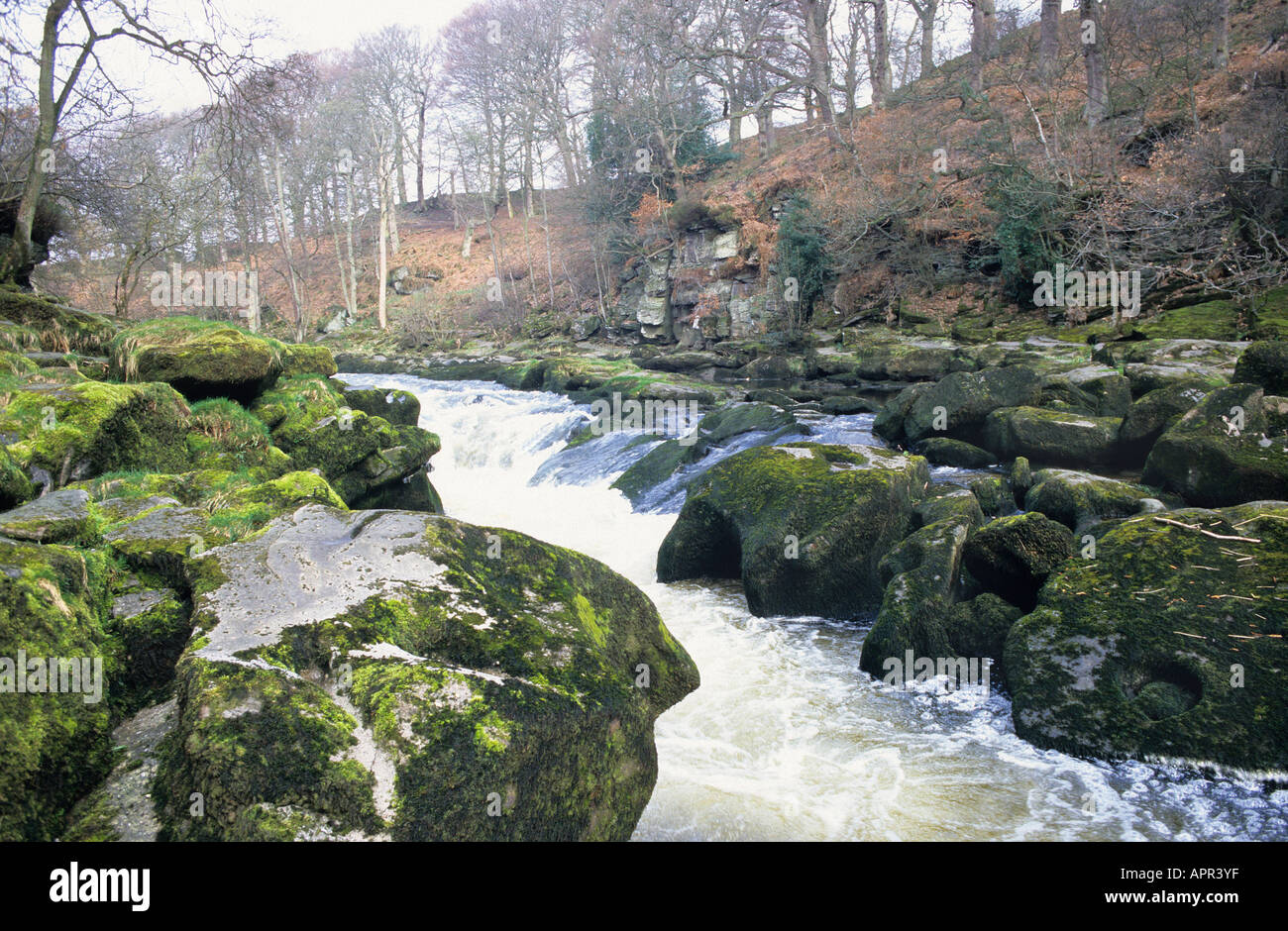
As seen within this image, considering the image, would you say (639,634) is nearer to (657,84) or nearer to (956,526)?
(956,526)

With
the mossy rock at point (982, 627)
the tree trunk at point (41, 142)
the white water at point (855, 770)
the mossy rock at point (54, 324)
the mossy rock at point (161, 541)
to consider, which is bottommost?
the white water at point (855, 770)

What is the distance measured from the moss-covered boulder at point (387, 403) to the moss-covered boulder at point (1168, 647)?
9.71 meters

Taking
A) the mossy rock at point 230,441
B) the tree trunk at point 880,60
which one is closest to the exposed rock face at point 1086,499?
the mossy rock at point 230,441

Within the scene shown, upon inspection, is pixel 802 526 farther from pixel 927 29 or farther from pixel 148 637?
pixel 927 29

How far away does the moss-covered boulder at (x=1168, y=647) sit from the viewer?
412cm

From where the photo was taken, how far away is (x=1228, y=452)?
679cm

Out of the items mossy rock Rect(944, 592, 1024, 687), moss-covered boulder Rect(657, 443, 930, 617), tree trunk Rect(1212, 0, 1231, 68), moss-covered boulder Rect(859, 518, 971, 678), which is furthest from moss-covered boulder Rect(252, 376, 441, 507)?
tree trunk Rect(1212, 0, 1231, 68)

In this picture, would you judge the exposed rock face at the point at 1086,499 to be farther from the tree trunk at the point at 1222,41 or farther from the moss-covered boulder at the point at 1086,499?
the tree trunk at the point at 1222,41

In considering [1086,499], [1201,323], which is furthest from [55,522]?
[1201,323]

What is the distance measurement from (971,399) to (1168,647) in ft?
23.6

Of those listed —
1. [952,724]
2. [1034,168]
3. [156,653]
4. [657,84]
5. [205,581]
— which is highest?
[657,84]
